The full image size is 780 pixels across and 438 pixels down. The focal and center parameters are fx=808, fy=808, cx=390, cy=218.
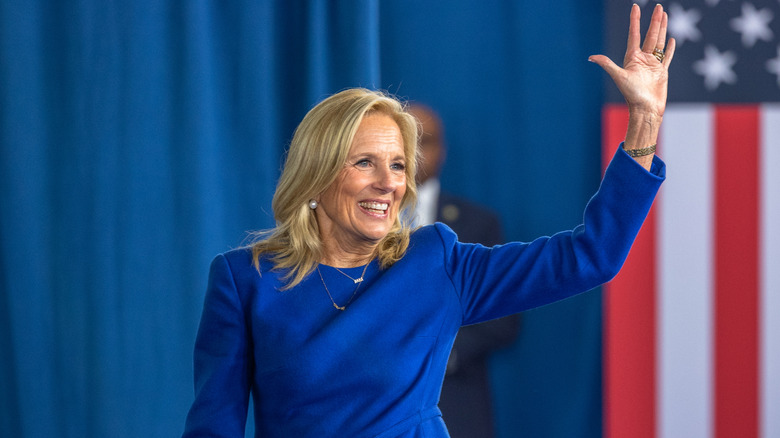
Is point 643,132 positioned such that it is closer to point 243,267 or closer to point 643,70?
point 643,70

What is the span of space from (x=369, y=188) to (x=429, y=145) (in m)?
1.24

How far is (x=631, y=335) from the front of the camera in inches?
110

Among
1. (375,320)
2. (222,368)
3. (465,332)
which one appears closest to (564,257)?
(375,320)

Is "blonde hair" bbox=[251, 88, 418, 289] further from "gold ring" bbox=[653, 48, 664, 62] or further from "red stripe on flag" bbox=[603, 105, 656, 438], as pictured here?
"red stripe on flag" bbox=[603, 105, 656, 438]

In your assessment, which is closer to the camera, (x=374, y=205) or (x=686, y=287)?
(x=374, y=205)

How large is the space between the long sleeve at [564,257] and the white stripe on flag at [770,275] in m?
1.73

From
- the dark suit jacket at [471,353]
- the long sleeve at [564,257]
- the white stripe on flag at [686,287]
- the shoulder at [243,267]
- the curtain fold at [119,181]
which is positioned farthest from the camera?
the white stripe on flag at [686,287]

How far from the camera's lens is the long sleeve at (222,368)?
1.33 m

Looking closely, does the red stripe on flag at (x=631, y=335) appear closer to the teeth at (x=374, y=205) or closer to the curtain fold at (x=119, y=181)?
the curtain fold at (x=119, y=181)

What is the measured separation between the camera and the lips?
141 centimetres

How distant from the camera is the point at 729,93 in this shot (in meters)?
2.78

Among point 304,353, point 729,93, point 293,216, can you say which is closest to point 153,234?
point 293,216

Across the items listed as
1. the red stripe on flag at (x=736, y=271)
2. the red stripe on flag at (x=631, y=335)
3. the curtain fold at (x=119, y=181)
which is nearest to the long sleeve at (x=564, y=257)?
the curtain fold at (x=119, y=181)

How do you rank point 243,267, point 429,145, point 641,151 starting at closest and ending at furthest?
point 641,151 → point 243,267 → point 429,145
